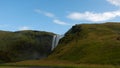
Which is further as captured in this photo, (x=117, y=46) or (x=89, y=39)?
(x=89, y=39)

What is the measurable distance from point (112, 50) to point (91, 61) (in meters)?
13.7

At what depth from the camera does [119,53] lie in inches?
5694

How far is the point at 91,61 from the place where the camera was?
145125mm

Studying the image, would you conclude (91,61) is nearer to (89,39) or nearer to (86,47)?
(86,47)

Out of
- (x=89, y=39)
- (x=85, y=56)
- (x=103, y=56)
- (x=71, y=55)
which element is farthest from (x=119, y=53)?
(x=89, y=39)

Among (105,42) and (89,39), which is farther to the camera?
(89,39)

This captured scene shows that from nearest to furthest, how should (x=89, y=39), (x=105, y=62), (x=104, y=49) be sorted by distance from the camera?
1. (x=105, y=62)
2. (x=104, y=49)
3. (x=89, y=39)

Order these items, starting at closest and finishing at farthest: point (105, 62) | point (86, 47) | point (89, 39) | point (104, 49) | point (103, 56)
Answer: point (105, 62) → point (103, 56) → point (104, 49) → point (86, 47) → point (89, 39)

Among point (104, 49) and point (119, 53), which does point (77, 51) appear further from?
point (119, 53)

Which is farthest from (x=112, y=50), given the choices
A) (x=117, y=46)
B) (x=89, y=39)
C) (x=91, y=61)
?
(x=89, y=39)

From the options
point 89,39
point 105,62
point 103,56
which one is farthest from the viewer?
point 89,39

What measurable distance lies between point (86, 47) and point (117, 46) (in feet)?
64.4

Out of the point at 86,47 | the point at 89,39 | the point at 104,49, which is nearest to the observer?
the point at 104,49

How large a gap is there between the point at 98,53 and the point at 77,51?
53.2ft
